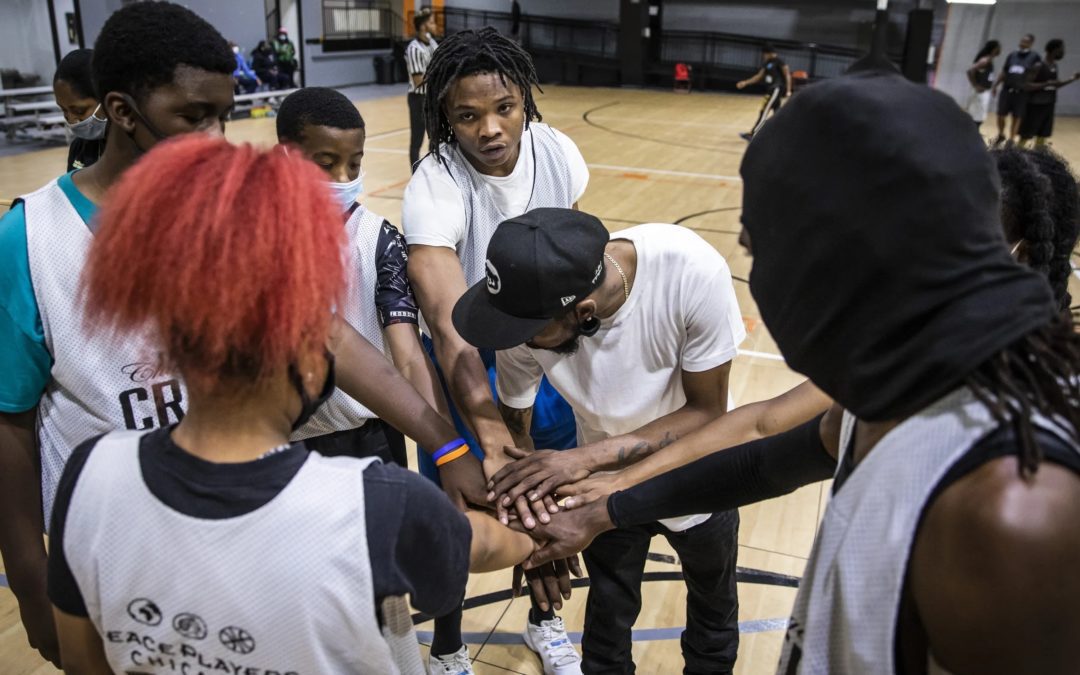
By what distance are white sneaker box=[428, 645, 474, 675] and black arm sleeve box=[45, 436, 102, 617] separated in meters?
1.52

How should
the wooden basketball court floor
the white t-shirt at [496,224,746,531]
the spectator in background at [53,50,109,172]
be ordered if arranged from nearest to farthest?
the white t-shirt at [496,224,746,531]
the wooden basketball court floor
the spectator in background at [53,50,109,172]

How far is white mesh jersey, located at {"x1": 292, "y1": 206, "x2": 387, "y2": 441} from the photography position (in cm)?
195

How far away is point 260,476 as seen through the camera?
0.93m

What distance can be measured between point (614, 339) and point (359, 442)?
→ 72 centimetres

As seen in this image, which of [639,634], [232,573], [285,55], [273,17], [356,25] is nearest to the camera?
[232,573]

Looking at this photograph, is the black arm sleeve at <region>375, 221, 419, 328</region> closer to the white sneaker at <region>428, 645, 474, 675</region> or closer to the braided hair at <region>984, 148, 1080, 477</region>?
the white sneaker at <region>428, 645, 474, 675</region>

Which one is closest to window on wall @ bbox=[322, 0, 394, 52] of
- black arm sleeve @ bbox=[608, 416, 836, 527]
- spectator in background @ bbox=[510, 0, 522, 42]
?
spectator in background @ bbox=[510, 0, 522, 42]

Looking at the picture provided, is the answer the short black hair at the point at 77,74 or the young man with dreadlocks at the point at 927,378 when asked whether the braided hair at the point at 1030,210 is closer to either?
the young man with dreadlocks at the point at 927,378

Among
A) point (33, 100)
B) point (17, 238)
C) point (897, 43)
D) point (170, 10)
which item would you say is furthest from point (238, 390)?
point (897, 43)

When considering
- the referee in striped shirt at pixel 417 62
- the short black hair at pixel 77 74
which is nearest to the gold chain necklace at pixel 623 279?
the short black hair at pixel 77 74

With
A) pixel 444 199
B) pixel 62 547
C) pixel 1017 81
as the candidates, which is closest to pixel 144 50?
pixel 444 199

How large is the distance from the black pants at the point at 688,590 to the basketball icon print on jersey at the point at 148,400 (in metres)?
1.09

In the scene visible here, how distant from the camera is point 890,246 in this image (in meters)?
0.79

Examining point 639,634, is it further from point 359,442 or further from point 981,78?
point 981,78
